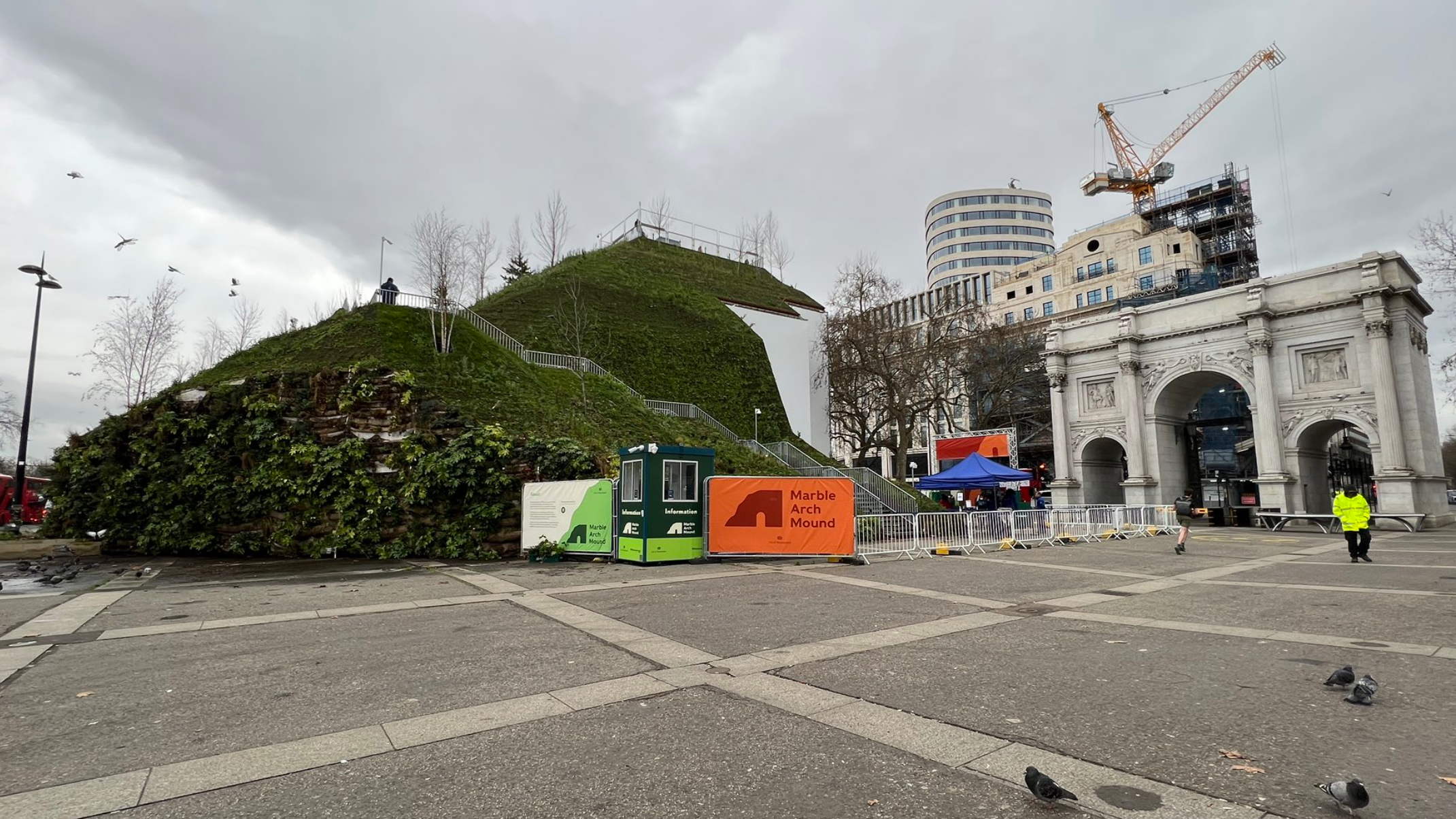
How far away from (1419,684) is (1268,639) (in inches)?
71.0

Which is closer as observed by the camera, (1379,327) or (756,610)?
(756,610)

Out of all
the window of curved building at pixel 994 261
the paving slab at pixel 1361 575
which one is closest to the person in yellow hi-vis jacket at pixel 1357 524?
the paving slab at pixel 1361 575

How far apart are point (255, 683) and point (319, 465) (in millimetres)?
15527

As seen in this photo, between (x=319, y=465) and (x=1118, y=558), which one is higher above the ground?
(x=319, y=465)

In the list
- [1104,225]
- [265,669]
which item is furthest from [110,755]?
[1104,225]

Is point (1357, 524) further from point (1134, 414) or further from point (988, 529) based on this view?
point (1134, 414)

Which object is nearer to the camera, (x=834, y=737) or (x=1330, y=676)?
(x=834, y=737)

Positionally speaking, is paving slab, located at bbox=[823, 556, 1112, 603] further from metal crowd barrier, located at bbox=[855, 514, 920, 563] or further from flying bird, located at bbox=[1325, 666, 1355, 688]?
flying bird, located at bbox=[1325, 666, 1355, 688]

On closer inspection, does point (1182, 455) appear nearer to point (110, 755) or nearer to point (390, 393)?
point (390, 393)

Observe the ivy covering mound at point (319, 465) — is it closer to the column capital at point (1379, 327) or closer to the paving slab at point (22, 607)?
the paving slab at point (22, 607)

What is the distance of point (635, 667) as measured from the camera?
6535mm

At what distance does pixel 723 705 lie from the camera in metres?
5.36

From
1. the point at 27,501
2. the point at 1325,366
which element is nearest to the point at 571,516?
the point at 27,501

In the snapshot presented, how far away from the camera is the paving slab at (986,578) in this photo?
11.5 m
